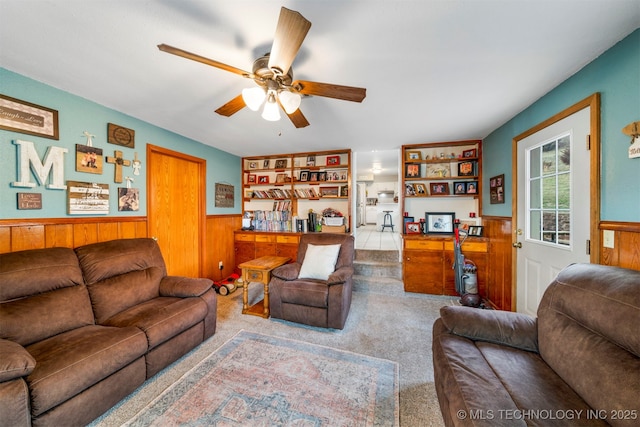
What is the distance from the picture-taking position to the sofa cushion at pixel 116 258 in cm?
184

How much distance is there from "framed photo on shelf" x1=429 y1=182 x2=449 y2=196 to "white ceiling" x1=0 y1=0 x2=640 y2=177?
4.48 feet

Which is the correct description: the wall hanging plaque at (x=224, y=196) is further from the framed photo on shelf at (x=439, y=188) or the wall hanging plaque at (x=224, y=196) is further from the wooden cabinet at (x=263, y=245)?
the framed photo on shelf at (x=439, y=188)

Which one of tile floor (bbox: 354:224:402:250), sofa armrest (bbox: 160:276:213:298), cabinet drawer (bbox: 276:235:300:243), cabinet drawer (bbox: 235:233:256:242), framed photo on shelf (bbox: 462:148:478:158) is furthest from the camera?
tile floor (bbox: 354:224:402:250)

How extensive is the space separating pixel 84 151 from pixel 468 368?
136 inches

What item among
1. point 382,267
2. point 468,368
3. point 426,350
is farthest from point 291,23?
point 382,267

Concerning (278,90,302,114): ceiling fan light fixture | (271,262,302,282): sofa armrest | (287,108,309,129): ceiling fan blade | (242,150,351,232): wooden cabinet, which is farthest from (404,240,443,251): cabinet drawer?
(278,90,302,114): ceiling fan light fixture

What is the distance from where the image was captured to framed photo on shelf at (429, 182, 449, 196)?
352cm

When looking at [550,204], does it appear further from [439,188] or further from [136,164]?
[136,164]

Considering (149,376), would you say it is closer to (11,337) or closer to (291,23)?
(11,337)

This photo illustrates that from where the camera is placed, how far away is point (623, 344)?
0.93 meters

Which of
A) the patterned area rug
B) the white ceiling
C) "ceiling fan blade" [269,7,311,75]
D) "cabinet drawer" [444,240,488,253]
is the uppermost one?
the white ceiling

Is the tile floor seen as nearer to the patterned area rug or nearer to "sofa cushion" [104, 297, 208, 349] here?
the patterned area rug

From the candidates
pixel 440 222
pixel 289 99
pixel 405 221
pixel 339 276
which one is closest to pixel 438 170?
pixel 440 222

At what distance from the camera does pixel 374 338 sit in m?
2.16
